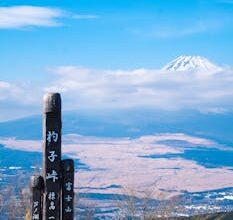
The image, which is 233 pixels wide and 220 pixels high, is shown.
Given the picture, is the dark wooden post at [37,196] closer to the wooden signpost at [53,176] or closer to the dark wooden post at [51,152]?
the wooden signpost at [53,176]

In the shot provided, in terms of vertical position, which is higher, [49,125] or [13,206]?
[49,125]

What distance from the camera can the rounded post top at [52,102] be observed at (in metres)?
11.5

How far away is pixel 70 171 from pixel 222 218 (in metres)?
31.3

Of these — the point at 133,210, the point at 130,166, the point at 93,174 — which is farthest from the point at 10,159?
the point at 133,210

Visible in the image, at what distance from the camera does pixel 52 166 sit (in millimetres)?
11602

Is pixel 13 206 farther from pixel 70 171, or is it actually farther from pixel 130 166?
pixel 130 166

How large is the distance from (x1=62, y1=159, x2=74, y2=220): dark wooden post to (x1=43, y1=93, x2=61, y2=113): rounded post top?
1.02 metres

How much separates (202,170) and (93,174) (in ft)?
132

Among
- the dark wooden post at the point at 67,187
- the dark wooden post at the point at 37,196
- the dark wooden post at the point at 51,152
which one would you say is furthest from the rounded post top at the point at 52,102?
the dark wooden post at the point at 37,196

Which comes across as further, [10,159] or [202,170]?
[202,170]

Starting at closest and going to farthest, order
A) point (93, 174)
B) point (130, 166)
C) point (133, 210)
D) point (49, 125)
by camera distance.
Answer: point (49, 125) → point (133, 210) → point (93, 174) → point (130, 166)

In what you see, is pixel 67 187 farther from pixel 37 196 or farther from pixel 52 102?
pixel 52 102

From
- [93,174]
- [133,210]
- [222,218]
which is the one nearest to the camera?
[133,210]

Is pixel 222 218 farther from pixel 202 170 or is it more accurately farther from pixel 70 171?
pixel 202 170
